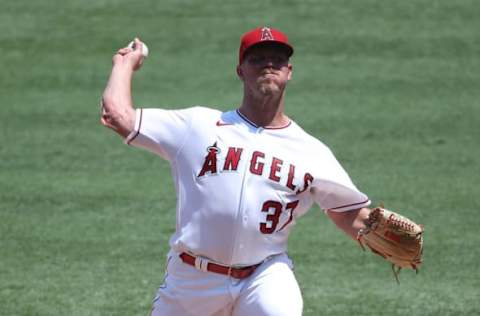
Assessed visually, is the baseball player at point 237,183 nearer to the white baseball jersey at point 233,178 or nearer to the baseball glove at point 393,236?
the white baseball jersey at point 233,178

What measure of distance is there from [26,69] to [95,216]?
3.97 meters

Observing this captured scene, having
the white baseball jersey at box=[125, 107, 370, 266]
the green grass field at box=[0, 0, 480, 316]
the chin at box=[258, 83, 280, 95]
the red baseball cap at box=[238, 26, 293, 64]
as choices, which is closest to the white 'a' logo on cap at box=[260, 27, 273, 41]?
the red baseball cap at box=[238, 26, 293, 64]

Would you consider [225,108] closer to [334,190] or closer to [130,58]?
[334,190]

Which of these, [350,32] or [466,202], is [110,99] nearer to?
[466,202]

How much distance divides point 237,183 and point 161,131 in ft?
1.35

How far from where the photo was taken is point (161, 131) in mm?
4656

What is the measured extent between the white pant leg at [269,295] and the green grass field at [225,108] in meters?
2.51

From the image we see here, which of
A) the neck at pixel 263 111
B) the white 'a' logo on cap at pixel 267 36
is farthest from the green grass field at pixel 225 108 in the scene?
the white 'a' logo on cap at pixel 267 36

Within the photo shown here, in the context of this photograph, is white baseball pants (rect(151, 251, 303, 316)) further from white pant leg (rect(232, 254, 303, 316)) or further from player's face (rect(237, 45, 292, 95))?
player's face (rect(237, 45, 292, 95))

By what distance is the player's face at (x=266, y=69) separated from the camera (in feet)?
15.4

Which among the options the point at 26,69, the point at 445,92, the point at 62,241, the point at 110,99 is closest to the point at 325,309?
the point at 62,241

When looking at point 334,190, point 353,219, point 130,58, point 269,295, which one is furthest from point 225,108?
point 269,295

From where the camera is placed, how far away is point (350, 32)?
13.0 m

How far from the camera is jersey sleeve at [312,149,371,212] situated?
4754 mm
